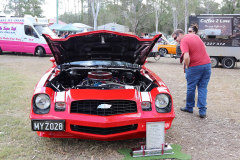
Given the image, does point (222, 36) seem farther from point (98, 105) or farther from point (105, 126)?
point (105, 126)

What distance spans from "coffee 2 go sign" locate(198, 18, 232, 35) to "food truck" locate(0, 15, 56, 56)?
9046 millimetres

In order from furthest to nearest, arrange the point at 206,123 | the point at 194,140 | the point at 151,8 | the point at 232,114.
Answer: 1. the point at 151,8
2. the point at 232,114
3. the point at 206,123
4. the point at 194,140

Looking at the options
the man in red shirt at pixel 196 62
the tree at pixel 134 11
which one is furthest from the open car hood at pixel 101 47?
the tree at pixel 134 11

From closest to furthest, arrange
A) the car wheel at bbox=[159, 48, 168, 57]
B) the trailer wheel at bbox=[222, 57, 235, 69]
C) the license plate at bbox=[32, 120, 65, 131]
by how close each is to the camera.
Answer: the license plate at bbox=[32, 120, 65, 131]
the trailer wheel at bbox=[222, 57, 235, 69]
the car wheel at bbox=[159, 48, 168, 57]

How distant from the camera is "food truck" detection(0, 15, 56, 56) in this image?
46.9ft

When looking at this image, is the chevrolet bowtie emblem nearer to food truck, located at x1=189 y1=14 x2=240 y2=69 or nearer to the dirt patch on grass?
the dirt patch on grass

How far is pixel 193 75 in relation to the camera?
4.45 meters

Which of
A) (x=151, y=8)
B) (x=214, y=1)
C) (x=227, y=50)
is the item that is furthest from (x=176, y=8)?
(x=227, y=50)

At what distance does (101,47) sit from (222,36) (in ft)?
29.9

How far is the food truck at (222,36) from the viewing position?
11.0 m

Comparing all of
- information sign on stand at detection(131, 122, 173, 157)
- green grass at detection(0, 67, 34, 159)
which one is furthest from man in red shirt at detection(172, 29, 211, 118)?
green grass at detection(0, 67, 34, 159)

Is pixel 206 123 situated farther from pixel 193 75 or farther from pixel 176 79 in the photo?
pixel 176 79

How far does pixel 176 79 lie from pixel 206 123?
4371mm

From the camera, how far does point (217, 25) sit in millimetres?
11250
